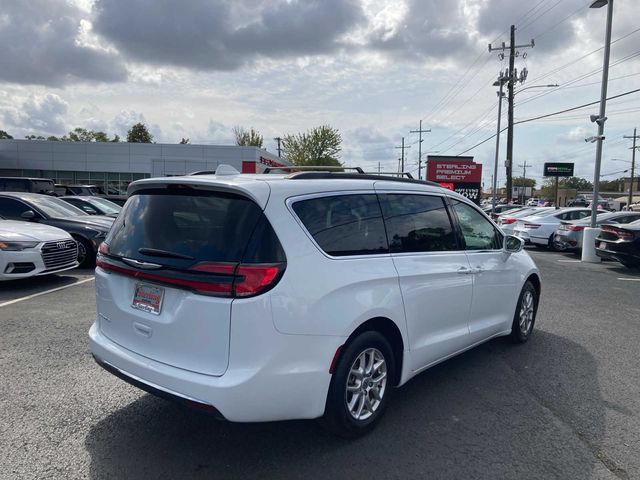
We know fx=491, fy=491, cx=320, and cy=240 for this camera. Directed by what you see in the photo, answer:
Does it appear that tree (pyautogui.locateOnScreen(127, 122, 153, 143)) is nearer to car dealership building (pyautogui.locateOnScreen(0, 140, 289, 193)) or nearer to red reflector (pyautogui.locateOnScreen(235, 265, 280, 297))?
car dealership building (pyautogui.locateOnScreen(0, 140, 289, 193))

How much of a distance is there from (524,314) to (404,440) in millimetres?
2874

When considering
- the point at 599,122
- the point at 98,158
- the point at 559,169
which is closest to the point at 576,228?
the point at 599,122

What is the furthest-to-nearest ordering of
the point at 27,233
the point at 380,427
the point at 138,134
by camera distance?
the point at 138,134, the point at 27,233, the point at 380,427

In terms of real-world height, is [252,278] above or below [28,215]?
above

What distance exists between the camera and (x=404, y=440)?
3391mm

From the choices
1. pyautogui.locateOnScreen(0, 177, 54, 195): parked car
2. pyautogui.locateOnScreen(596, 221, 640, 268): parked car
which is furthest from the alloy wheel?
pyautogui.locateOnScreen(0, 177, 54, 195): parked car

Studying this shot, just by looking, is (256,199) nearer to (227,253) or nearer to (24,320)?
(227,253)

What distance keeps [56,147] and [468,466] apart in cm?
4407

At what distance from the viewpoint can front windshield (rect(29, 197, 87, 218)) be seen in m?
10.5

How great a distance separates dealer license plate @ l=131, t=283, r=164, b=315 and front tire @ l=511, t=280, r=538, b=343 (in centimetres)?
390

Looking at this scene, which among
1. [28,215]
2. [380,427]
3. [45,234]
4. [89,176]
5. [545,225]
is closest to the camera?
[380,427]

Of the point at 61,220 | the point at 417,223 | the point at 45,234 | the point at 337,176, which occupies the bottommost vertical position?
the point at 45,234

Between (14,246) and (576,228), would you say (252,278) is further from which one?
(576,228)

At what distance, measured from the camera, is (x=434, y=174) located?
2512 cm
